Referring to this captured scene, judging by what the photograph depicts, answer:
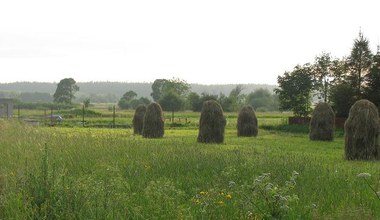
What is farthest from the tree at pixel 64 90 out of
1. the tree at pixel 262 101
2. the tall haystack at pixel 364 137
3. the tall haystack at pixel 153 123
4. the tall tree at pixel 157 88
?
the tall haystack at pixel 364 137

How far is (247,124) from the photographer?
30.4 metres

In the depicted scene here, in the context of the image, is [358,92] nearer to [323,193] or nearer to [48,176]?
[323,193]

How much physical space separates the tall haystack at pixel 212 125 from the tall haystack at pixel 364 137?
26.3 ft

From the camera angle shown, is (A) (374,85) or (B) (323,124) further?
(A) (374,85)

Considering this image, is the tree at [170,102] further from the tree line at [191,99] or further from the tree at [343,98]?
the tree at [343,98]

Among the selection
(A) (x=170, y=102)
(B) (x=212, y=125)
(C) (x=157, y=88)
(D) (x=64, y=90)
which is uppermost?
(C) (x=157, y=88)

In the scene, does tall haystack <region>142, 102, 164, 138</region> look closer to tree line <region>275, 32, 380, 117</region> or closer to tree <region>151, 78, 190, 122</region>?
tree line <region>275, 32, 380, 117</region>

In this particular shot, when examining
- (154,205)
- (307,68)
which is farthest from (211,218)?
(307,68)

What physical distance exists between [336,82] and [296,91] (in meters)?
5.99

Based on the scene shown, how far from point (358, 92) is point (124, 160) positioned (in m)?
27.7

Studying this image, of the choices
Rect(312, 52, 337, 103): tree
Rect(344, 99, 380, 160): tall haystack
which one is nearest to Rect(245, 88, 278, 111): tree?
Rect(312, 52, 337, 103): tree

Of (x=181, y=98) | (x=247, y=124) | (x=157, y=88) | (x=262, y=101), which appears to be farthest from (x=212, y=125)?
(x=157, y=88)

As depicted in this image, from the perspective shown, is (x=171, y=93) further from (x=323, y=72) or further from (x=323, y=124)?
(x=323, y=124)

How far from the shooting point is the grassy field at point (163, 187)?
242 inches
